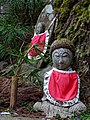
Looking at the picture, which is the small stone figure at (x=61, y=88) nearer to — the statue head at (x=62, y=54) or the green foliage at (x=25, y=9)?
the statue head at (x=62, y=54)

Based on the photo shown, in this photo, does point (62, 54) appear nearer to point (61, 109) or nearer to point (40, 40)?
point (61, 109)

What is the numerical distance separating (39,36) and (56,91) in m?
1.62

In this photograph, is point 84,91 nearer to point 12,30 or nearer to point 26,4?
point 12,30

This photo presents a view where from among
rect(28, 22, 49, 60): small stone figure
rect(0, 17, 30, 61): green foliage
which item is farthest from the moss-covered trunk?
rect(0, 17, 30, 61): green foliage

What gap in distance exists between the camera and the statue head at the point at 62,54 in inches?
132

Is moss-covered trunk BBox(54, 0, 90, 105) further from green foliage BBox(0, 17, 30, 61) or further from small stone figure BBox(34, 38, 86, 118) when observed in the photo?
green foliage BBox(0, 17, 30, 61)

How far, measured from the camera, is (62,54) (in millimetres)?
3361

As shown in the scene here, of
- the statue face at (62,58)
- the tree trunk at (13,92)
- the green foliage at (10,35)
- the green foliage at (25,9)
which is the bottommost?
the tree trunk at (13,92)

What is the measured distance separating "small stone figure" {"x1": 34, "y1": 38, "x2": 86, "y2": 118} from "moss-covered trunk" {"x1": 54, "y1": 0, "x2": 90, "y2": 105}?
0.33 meters

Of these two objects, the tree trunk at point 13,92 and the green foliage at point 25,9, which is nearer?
the tree trunk at point 13,92

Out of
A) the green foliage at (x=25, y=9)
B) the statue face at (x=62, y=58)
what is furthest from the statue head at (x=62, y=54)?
the green foliage at (x=25, y=9)

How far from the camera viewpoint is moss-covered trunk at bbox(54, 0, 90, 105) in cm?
373

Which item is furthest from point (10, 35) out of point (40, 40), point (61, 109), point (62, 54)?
point (61, 109)

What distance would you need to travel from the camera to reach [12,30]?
4457 millimetres
